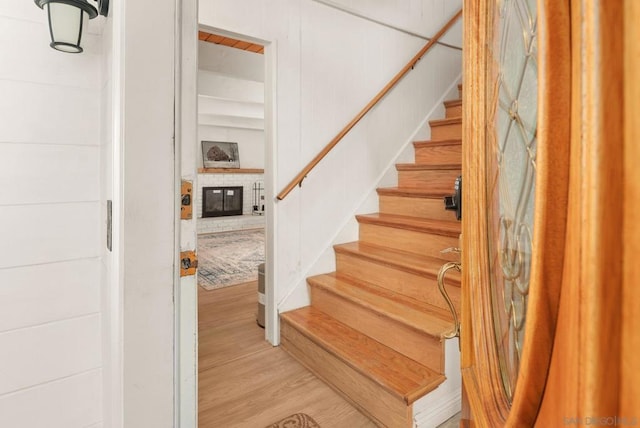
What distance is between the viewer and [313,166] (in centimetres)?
252

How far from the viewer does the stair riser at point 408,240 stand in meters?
2.22

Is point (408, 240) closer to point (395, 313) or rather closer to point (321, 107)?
point (395, 313)

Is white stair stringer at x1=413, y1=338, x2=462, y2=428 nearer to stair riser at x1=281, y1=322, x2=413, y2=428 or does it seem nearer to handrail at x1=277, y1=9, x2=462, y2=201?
stair riser at x1=281, y1=322, x2=413, y2=428

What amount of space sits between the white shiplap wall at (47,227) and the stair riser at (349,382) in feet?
3.72

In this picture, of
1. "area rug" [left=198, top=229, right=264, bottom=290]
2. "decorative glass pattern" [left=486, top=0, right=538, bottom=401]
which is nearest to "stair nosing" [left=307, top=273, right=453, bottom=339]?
"decorative glass pattern" [left=486, top=0, right=538, bottom=401]

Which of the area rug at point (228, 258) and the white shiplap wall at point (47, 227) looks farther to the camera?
the area rug at point (228, 258)

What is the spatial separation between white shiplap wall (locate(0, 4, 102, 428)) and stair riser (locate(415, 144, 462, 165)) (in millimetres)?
2467

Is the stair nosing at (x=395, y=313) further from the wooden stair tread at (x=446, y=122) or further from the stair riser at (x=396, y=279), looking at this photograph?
the wooden stair tread at (x=446, y=122)

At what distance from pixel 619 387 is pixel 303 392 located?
6.36 ft

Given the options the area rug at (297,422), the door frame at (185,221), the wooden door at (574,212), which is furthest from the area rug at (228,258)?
the wooden door at (574,212)

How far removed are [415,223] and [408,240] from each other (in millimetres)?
130

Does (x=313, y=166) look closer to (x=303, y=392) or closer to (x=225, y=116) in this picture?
(x=303, y=392)

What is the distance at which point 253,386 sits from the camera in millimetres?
1969

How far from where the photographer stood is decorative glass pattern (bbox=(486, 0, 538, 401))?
1.31 ft
